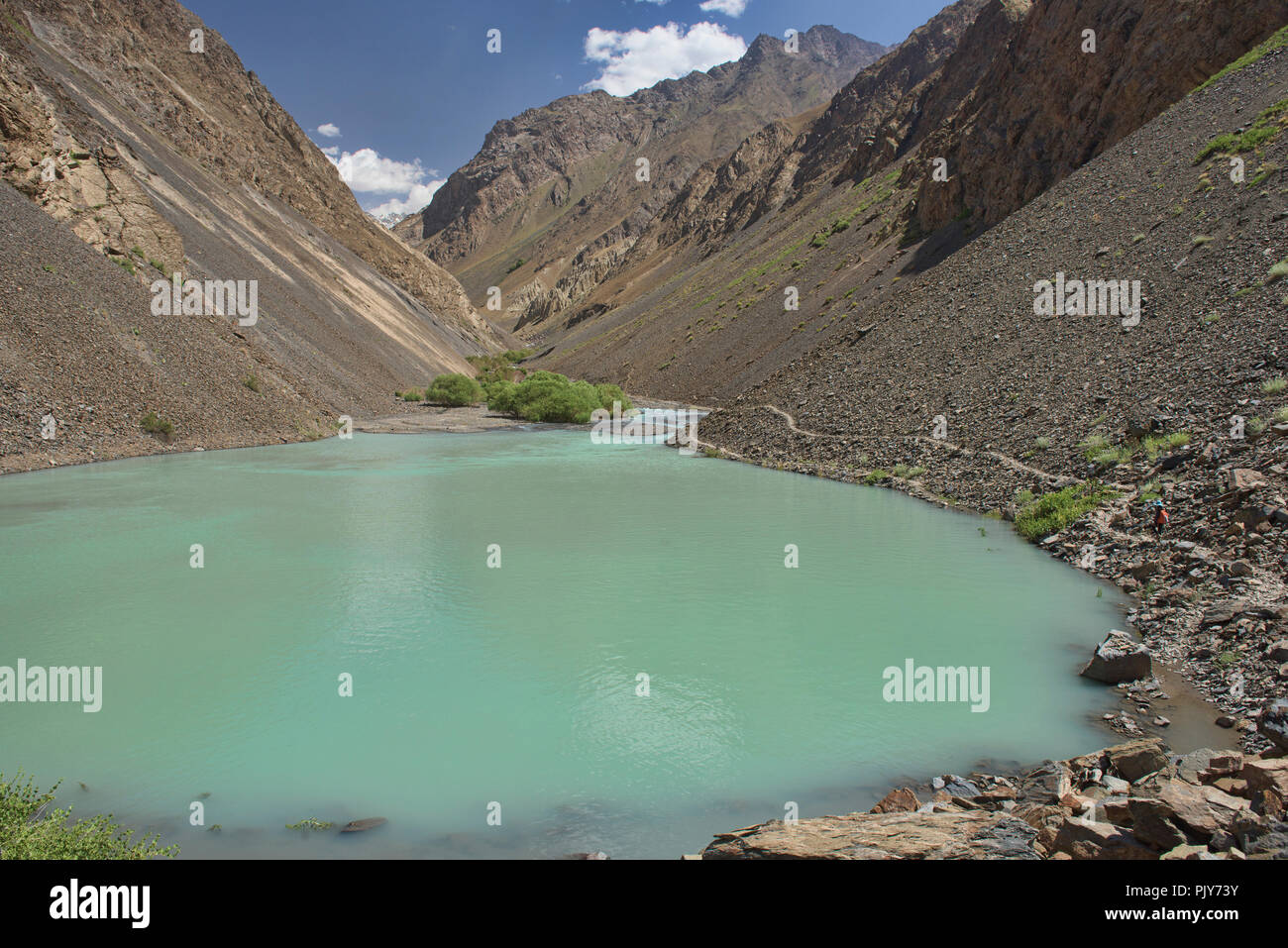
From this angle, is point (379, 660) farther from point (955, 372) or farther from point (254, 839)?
point (955, 372)

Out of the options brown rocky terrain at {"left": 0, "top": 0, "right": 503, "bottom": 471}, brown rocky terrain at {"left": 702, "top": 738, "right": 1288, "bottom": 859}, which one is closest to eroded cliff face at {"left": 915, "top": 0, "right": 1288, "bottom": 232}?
brown rocky terrain at {"left": 702, "top": 738, "right": 1288, "bottom": 859}

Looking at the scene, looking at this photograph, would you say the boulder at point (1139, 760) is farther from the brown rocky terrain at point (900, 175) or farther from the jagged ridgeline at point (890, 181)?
the brown rocky terrain at point (900, 175)

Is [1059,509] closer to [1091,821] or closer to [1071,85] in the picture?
[1091,821]

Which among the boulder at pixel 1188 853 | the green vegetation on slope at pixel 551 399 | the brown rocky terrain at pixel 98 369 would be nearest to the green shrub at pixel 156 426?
the brown rocky terrain at pixel 98 369

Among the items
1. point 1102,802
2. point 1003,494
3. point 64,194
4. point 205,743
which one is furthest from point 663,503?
point 64,194

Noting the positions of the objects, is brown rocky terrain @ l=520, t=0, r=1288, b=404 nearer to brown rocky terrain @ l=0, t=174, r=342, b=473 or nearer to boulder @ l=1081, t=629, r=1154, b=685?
brown rocky terrain @ l=0, t=174, r=342, b=473

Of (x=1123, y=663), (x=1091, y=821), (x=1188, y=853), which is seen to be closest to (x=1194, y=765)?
(x=1091, y=821)
